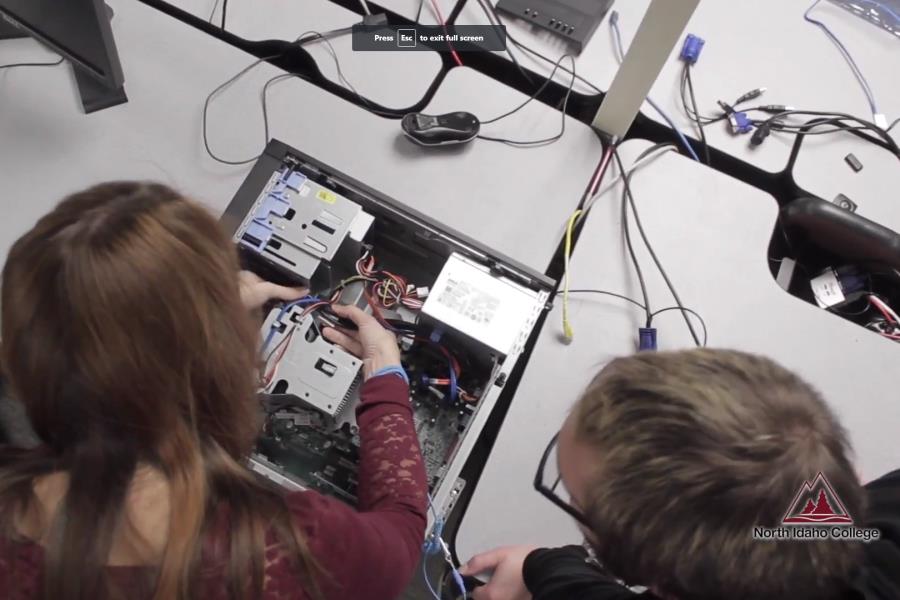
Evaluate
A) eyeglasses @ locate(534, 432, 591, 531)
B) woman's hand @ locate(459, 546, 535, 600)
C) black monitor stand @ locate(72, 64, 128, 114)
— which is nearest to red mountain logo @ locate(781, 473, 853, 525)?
eyeglasses @ locate(534, 432, 591, 531)

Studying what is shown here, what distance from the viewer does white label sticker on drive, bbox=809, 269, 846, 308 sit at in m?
1.19

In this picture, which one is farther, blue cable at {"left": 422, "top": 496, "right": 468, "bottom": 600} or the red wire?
the red wire

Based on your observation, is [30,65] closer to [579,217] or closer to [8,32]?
[8,32]

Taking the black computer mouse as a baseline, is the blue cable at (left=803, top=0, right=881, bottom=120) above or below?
above

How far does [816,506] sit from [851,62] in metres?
1.15

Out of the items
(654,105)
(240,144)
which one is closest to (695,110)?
(654,105)

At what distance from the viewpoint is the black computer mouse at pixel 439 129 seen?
3.77 feet

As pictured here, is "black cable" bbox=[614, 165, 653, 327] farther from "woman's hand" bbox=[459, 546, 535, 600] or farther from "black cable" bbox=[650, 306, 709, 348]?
"woman's hand" bbox=[459, 546, 535, 600]

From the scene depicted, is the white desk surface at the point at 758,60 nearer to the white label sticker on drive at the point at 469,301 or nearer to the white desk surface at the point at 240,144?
the white desk surface at the point at 240,144

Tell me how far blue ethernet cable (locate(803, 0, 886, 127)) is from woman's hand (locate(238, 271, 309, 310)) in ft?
3.83

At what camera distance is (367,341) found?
3.14ft

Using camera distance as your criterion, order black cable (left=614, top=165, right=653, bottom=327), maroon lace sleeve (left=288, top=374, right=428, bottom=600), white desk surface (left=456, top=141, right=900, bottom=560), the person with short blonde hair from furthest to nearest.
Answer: black cable (left=614, top=165, right=653, bottom=327) < white desk surface (left=456, top=141, right=900, bottom=560) < maroon lace sleeve (left=288, top=374, right=428, bottom=600) < the person with short blonde hair

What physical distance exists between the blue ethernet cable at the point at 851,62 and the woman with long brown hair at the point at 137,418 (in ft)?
4.20

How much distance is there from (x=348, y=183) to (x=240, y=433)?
451mm
